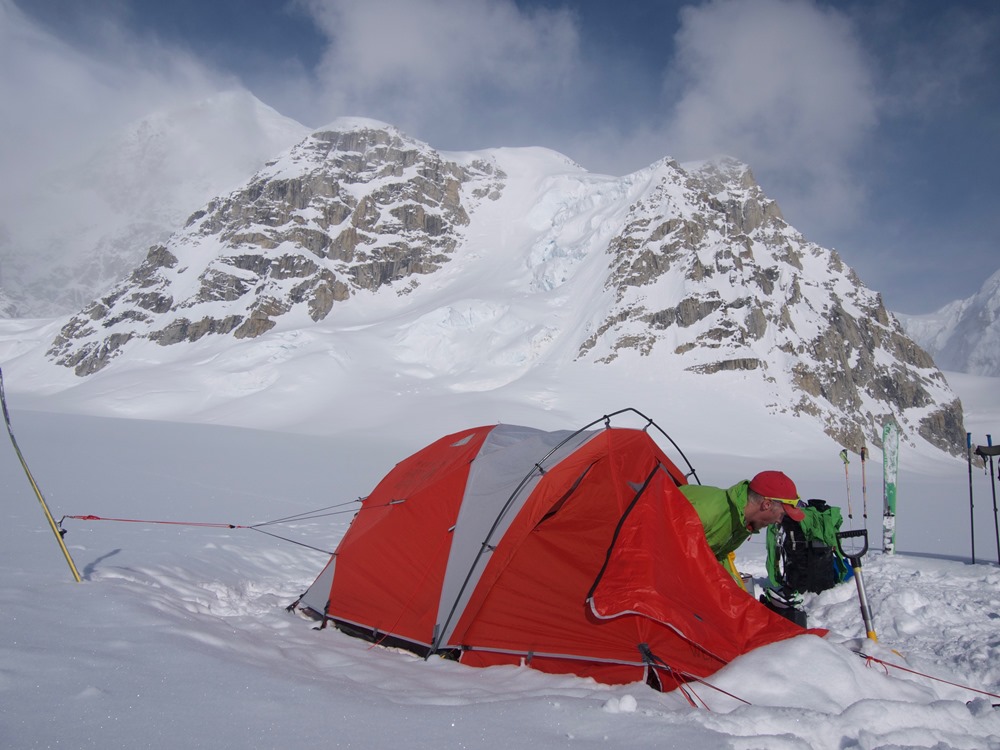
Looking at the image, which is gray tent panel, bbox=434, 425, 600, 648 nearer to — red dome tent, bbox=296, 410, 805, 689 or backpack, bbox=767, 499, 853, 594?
red dome tent, bbox=296, 410, 805, 689

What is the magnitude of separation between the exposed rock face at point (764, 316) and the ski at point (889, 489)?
43.0 meters

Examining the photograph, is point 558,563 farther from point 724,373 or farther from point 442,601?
point 724,373

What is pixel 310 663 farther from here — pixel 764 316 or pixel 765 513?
pixel 764 316

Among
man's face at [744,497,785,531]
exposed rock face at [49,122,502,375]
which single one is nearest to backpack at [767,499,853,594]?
man's face at [744,497,785,531]

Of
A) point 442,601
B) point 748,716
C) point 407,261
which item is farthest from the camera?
point 407,261

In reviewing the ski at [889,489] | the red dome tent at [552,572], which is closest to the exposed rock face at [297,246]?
the ski at [889,489]

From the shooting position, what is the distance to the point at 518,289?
69000mm

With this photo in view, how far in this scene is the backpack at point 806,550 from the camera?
17.4ft

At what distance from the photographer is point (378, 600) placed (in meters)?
5.43

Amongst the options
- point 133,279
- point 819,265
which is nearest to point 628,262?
point 819,265

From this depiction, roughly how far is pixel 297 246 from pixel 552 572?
8416 centimetres

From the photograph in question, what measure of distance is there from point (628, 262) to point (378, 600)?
196ft

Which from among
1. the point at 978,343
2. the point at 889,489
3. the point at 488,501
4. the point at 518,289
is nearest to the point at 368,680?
the point at 488,501

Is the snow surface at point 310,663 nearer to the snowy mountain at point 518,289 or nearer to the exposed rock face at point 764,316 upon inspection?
the snowy mountain at point 518,289
